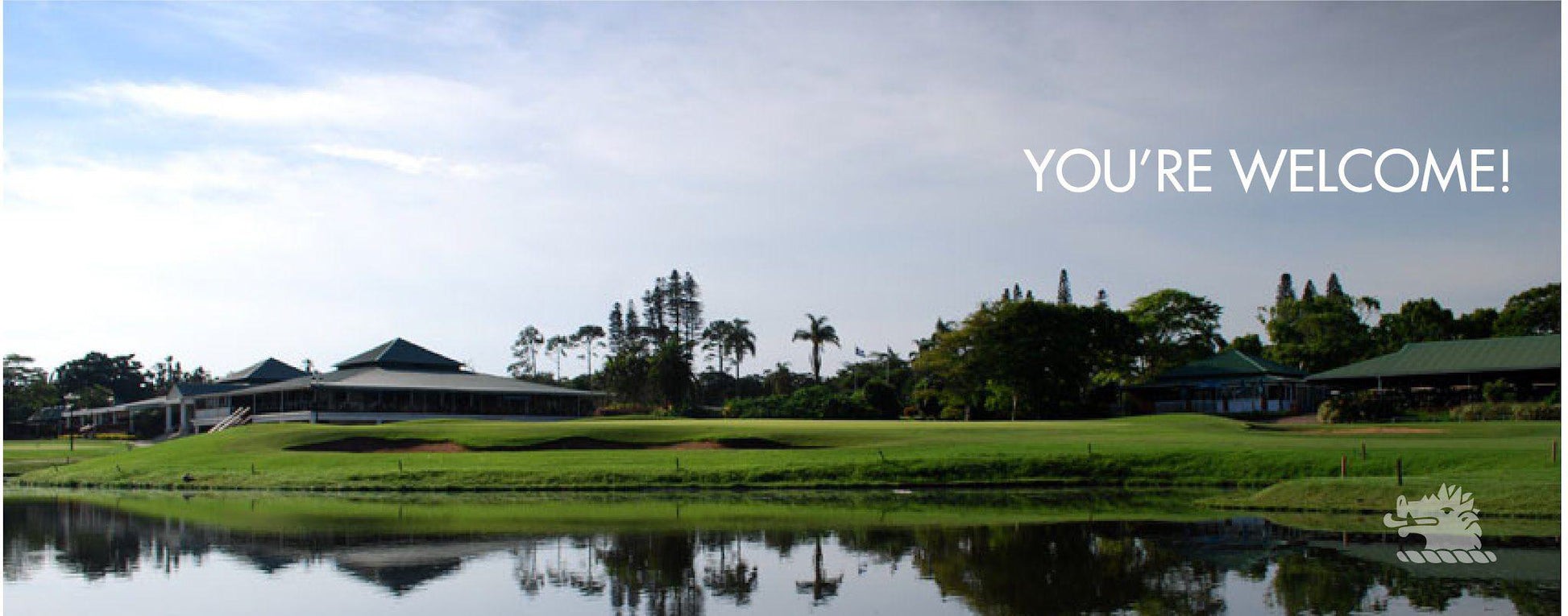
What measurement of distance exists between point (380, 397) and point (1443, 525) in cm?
7899

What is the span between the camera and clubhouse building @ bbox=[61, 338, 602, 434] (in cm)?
9400

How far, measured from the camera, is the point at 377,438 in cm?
6531

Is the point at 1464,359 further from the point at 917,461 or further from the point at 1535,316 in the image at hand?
the point at 917,461

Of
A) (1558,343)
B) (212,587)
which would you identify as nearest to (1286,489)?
(212,587)

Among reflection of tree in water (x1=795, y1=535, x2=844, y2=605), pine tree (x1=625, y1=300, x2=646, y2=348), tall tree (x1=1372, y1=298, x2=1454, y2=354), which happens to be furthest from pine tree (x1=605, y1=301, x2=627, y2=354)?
reflection of tree in water (x1=795, y1=535, x2=844, y2=605)

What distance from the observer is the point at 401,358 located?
109312 millimetres

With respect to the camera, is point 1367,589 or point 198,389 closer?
point 1367,589

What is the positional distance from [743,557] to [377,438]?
42885mm

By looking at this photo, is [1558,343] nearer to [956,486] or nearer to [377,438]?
[956,486]

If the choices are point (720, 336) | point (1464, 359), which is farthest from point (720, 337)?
point (1464, 359)

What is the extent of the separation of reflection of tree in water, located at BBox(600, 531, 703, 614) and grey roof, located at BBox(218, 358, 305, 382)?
324ft

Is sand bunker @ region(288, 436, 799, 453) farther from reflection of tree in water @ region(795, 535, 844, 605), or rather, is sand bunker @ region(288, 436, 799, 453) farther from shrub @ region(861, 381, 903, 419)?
shrub @ region(861, 381, 903, 419)

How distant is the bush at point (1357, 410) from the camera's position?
2904 inches

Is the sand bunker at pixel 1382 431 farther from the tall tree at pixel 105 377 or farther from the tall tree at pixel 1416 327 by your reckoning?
the tall tree at pixel 105 377
